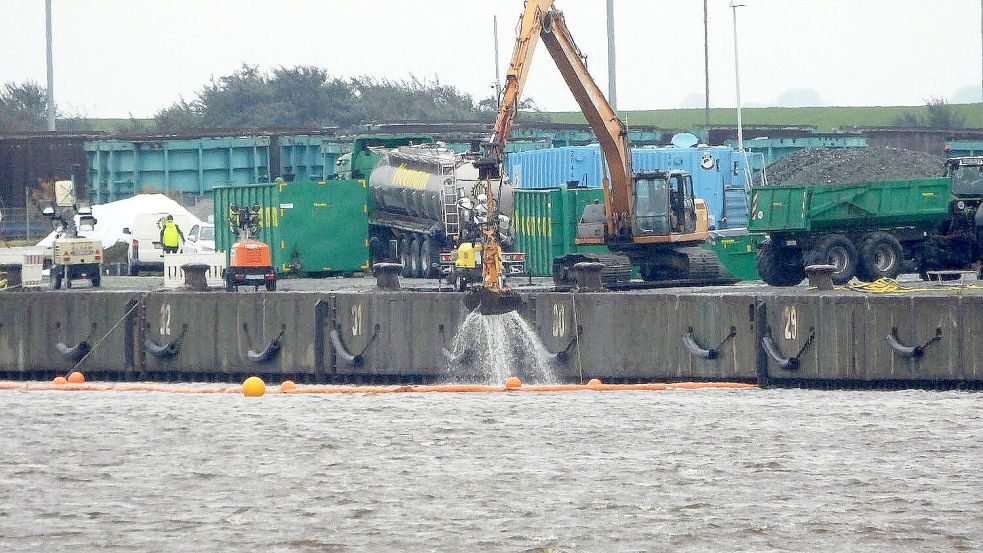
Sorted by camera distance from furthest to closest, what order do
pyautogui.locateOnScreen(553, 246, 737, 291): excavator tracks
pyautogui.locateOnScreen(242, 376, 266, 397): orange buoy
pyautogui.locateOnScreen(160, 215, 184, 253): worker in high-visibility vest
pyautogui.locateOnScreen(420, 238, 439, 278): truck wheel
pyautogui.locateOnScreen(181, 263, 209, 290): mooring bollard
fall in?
1. pyautogui.locateOnScreen(160, 215, 184, 253): worker in high-visibility vest
2. pyautogui.locateOnScreen(420, 238, 439, 278): truck wheel
3. pyautogui.locateOnScreen(553, 246, 737, 291): excavator tracks
4. pyautogui.locateOnScreen(181, 263, 209, 290): mooring bollard
5. pyautogui.locateOnScreen(242, 376, 266, 397): orange buoy

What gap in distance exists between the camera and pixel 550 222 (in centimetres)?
4097

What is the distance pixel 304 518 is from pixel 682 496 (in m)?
3.65

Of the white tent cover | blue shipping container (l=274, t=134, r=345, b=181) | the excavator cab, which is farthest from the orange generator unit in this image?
blue shipping container (l=274, t=134, r=345, b=181)

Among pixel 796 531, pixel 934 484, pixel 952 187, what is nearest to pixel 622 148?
pixel 952 187

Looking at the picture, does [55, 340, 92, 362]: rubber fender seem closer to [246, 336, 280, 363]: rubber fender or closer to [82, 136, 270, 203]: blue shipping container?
[246, 336, 280, 363]: rubber fender

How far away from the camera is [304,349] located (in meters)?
26.0

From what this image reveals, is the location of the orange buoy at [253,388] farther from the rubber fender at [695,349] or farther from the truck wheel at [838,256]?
the truck wheel at [838,256]

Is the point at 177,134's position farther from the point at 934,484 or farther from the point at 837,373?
the point at 934,484

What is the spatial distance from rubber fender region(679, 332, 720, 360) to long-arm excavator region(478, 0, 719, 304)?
420 inches

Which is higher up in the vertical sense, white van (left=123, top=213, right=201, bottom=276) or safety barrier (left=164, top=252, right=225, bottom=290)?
white van (left=123, top=213, right=201, bottom=276)

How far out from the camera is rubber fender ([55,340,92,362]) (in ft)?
89.4

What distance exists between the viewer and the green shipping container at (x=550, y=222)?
40.8 m

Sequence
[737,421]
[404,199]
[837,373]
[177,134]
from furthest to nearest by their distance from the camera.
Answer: [177,134] < [404,199] < [837,373] < [737,421]

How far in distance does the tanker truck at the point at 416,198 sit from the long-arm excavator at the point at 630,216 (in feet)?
7.25
